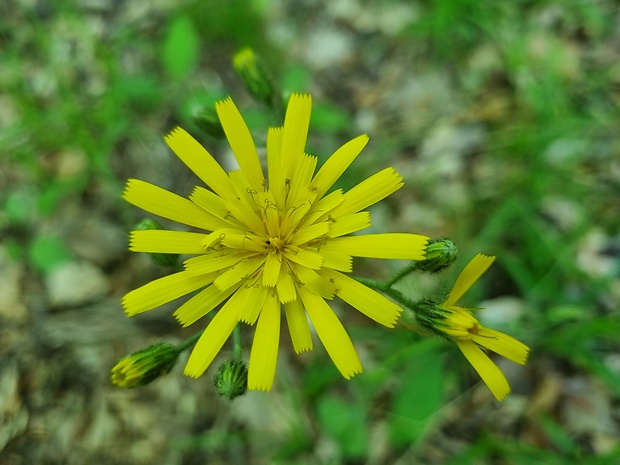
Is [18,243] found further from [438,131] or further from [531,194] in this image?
[531,194]

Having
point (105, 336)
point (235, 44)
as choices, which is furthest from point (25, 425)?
point (235, 44)

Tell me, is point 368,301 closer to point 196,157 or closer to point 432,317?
point 432,317

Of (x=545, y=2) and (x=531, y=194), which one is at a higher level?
(x=545, y=2)

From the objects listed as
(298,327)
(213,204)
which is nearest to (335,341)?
(298,327)

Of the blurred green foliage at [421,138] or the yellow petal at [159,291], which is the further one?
the blurred green foliage at [421,138]

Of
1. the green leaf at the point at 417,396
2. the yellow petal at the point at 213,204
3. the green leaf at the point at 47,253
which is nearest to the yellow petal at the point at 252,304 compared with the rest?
the yellow petal at the point at 213,204

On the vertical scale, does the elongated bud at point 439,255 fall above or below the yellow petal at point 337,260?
below

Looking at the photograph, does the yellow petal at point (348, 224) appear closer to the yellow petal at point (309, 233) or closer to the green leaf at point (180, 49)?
the yellow petal at point (309, 233)
